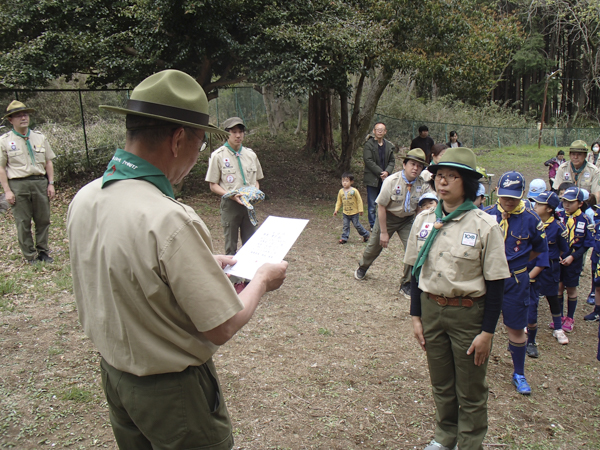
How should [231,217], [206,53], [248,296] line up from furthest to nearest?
1. [206,53]
2. [231,217]
3. [248,296]

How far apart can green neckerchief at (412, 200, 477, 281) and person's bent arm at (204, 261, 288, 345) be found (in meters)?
1.34

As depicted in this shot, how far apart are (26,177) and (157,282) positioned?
6178 millimetres

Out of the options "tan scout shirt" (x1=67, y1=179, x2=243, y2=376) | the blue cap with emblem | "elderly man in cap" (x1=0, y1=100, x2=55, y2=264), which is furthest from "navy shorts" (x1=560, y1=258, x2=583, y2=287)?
"elderly man in cap" (x1=0, y1=100, x2=55, y2=264)

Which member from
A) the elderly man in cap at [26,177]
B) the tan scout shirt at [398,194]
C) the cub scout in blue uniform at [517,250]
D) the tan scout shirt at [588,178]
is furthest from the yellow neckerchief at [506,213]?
the elderly man in cap at [26,177]

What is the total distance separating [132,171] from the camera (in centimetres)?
168

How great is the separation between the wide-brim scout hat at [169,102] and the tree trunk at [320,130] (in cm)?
1415

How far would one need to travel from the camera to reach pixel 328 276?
276 inches

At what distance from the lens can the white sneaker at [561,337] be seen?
527 centimetres

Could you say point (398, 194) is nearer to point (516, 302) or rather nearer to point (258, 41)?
point (516, 302)

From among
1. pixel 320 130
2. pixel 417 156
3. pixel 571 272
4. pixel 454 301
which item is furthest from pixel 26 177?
pixel 320 130

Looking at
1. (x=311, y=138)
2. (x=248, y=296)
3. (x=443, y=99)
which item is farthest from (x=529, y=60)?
(x=248, y=296)

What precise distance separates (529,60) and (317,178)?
28.6m

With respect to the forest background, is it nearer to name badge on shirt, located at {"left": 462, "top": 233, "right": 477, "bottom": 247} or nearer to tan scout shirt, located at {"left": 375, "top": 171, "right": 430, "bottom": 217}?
tan scout shirt, located at {"left": 375, "top": 171, "right": 430, "bottom": 217}

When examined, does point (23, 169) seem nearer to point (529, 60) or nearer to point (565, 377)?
point (565, 377)
